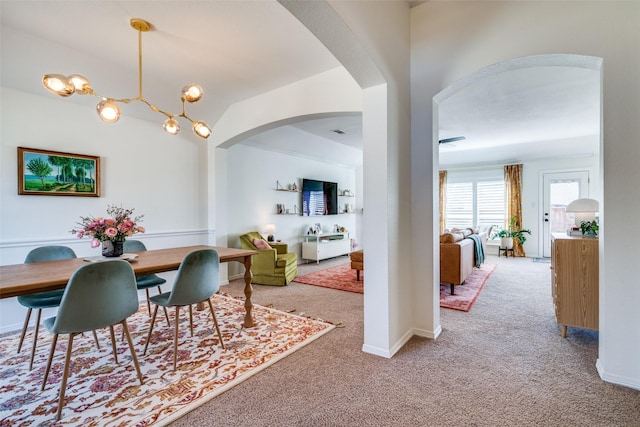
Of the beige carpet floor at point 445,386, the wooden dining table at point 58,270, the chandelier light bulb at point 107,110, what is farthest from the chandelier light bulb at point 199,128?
the beige carpet floor at point 445,386

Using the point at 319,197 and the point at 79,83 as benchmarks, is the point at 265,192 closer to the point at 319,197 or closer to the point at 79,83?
the point at 319,197

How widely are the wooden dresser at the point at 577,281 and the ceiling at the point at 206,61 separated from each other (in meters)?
2.13

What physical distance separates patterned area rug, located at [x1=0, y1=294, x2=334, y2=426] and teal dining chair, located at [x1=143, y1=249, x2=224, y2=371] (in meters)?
0.18

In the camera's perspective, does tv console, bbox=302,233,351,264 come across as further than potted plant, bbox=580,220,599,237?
Yes

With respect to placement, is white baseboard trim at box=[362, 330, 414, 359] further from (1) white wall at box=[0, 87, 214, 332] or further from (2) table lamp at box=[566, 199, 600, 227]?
(1) white wall at box=[0, 87, 214, 332]

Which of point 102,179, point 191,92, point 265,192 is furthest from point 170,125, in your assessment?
point 265,192

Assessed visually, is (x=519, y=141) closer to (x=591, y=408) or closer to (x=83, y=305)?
(x=591, y=408)

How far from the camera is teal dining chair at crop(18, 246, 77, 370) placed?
225 cm

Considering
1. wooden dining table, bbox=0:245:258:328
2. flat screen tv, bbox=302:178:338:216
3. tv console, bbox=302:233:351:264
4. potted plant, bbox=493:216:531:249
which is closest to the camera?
wooden dining table, bbox=0:245:258:328

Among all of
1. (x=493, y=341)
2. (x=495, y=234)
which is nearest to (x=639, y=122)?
(x=493, y=341)

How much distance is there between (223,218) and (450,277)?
3.63 meters

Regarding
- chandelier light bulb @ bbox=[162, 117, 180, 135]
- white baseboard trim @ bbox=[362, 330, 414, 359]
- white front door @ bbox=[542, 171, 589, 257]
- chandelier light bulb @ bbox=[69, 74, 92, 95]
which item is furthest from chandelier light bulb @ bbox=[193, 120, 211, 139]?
white front door @ bbox=[542, 171, 589, 257]

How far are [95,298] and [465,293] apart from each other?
4268 mm

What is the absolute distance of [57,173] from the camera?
331 cm
